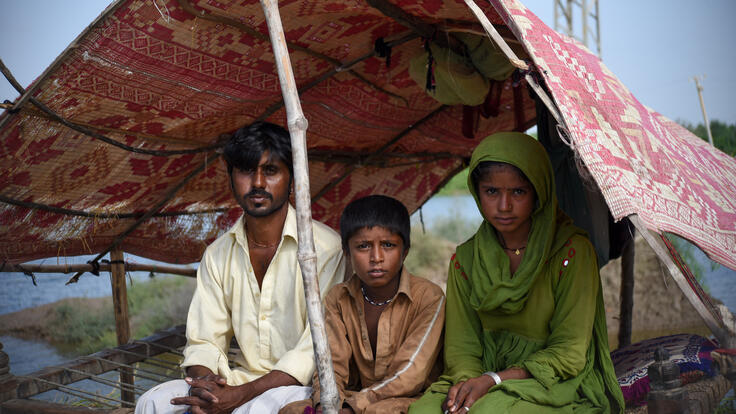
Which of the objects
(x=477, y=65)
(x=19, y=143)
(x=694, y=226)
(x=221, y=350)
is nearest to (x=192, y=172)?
(x=19, y=143)

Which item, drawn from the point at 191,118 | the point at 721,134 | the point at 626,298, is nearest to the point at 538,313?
the point at 191,118

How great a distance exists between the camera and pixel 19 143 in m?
3.14

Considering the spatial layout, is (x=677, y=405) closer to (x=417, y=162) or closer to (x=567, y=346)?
(x=567, y=346)

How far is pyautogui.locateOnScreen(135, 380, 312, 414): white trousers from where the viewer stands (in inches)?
100.0

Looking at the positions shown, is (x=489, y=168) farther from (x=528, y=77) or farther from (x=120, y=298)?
(x=120, y=298)

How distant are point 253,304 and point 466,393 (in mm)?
1162

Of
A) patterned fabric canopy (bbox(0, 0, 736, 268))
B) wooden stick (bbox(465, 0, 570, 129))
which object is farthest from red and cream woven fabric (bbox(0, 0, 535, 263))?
wooden stick (bbox(465, 0, 570, 129))

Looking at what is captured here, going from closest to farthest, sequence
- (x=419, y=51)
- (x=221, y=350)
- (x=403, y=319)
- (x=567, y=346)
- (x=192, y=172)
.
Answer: (x=567, y=346) < (x=403, y=319) < (x=221, y=350) < (x=419, y=51) < (x=192, y=172)

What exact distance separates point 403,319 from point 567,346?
0.69 m

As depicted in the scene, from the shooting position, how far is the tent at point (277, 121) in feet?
7.74

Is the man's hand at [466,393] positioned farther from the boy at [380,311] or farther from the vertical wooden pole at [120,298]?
the vertical wooden pole at [120,298]

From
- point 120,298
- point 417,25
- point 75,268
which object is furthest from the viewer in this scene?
point 120,298

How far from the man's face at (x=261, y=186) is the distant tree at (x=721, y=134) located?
1358 cm

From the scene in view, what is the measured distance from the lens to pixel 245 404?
2.57 meters
